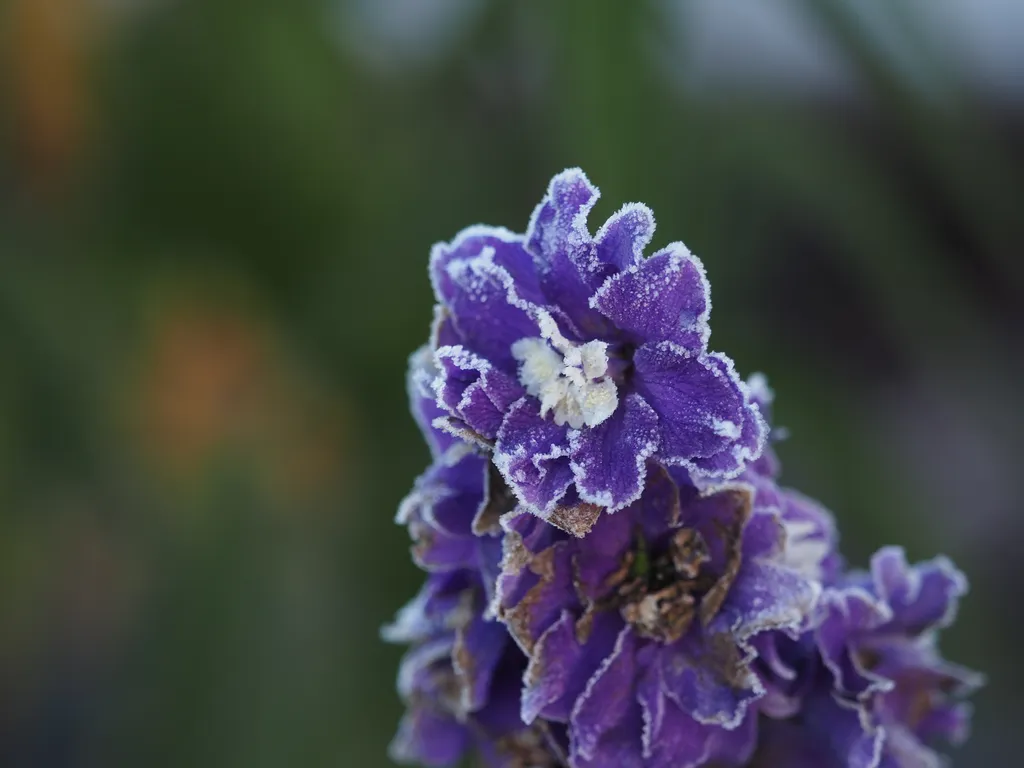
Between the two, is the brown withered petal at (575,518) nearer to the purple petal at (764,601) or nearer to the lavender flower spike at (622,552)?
the lavender flower spike at (622,552)

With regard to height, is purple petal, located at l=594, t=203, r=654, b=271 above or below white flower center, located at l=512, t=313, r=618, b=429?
above

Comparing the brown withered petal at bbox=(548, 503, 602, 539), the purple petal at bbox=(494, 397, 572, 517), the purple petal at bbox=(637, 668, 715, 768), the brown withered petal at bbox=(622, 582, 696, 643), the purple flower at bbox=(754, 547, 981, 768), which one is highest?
the purple petal at bbox=(494, 397, 572, 517)

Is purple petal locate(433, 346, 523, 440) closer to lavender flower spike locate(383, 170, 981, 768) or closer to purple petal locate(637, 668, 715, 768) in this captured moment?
lavender flower spike locate(383, 170, 981, 768)

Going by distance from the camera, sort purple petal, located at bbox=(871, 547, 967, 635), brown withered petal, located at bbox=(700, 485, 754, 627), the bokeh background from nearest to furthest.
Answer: brown withered petal, located at bbox=(700, 485, 754, 627) < purple petal, located at bbox=(871, 547, 967, 635) < the bokeh background

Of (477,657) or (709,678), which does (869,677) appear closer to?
(709,678)

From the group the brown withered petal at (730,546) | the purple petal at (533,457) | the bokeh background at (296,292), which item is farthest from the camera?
the bokeh background at (296,292)

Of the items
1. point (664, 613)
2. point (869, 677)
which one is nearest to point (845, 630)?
point (869, 677)

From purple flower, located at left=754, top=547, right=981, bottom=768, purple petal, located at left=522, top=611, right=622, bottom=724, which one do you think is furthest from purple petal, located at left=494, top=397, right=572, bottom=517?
purple flower, located at left=754, top=547, right=981, bottom=768

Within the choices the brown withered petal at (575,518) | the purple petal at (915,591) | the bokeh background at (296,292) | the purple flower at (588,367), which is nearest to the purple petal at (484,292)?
the purple flower at (588,367)
